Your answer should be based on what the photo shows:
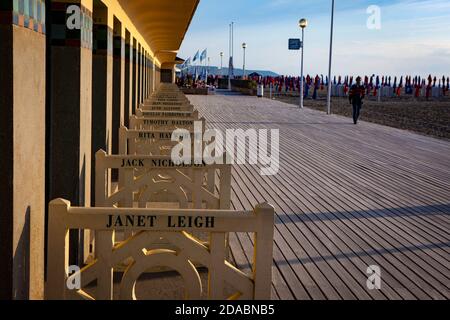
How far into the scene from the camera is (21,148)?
9.91ft

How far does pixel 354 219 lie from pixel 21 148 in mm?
4411

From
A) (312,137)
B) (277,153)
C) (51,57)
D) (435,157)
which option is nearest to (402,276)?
(51,57)

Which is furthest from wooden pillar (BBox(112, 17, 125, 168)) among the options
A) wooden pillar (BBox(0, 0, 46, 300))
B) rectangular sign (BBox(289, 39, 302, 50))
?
rectangular sign (BBox(289, 39, 302, 50))

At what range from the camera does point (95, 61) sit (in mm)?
6859

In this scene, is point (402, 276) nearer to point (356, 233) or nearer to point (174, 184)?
point (356, 233)

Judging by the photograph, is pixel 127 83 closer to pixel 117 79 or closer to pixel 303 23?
pixel 117 79

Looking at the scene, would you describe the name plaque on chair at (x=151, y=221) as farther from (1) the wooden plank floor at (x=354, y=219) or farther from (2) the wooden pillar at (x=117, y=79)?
(2) the wooden pillar at (x=117, y=79)

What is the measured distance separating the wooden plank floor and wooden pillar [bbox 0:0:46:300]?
178 centimetres

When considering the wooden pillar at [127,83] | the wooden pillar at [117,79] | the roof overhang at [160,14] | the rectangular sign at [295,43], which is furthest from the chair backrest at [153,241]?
the rectangular sign at [295,43]

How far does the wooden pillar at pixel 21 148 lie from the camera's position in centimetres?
287

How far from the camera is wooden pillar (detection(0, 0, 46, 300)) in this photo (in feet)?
9.40

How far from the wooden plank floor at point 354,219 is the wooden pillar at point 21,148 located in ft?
5.85

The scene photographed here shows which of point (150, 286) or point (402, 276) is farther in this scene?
point (402, 276)
